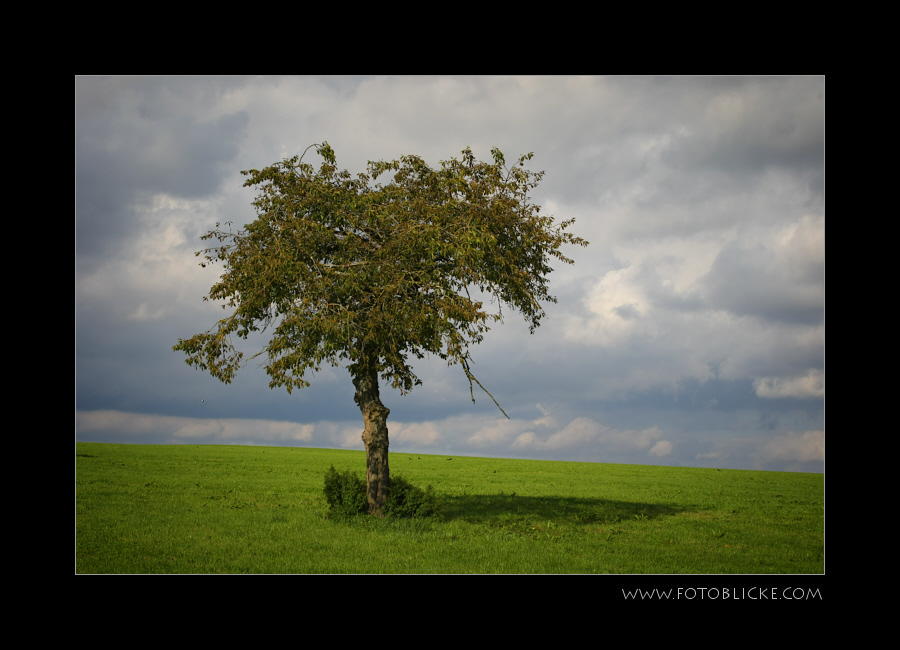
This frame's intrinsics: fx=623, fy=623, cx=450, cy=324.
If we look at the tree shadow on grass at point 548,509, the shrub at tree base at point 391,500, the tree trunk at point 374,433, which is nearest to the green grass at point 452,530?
the tree shadow on grass at point 548,509

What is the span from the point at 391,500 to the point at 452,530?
2903 millimetres

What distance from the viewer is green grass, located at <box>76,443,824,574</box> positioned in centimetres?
1920

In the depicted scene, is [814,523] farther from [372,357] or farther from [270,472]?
[270,472]

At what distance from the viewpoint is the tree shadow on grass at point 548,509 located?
1117 inches

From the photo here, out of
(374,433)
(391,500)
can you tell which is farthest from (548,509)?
(374,433)

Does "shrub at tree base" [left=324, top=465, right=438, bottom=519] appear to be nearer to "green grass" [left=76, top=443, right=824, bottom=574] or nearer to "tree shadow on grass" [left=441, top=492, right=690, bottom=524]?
"green grass" [left=76, top=443, right=824, bottom=574]

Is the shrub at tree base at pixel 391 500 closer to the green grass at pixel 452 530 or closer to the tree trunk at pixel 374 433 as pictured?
the tree trunk at pixel 374 433

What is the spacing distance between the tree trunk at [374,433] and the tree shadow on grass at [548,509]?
118 inches

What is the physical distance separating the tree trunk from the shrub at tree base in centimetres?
39

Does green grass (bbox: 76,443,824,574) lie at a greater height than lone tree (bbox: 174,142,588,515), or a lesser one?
lesser

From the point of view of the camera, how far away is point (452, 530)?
23938 millimetres

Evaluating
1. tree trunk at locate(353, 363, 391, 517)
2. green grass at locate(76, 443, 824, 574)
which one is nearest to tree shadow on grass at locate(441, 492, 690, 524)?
green grass at locate(76, 443, 824, 574)
